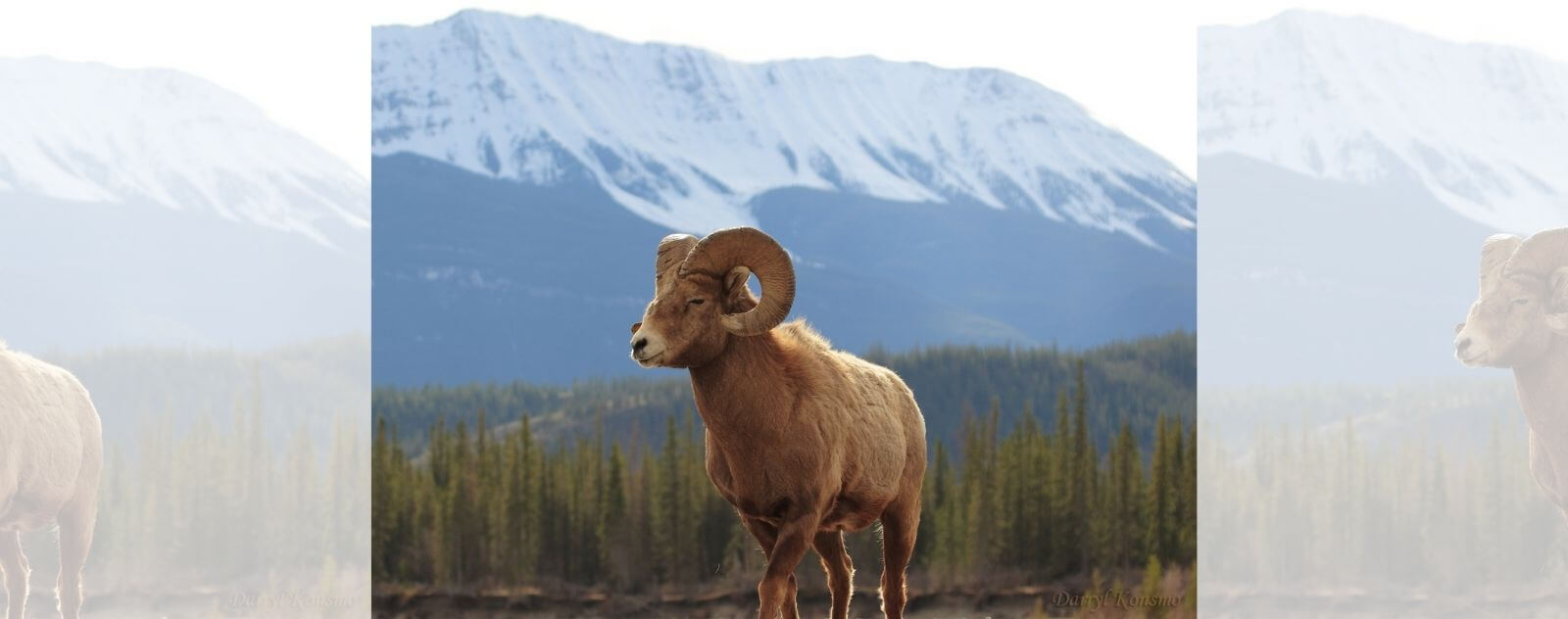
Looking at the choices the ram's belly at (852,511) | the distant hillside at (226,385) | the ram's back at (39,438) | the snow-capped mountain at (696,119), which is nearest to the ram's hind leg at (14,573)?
the ram's back at (39,438)

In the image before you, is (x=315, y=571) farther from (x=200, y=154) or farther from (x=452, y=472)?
(x=200, y=154)

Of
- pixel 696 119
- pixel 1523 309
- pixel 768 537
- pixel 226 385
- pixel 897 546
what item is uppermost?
pixel 696 119

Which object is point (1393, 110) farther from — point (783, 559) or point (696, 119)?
point (783, 559)

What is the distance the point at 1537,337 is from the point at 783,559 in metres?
4.33

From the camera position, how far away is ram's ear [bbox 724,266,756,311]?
20.2 feet

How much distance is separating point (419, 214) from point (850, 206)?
3.11 metres

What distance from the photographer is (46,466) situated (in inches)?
335

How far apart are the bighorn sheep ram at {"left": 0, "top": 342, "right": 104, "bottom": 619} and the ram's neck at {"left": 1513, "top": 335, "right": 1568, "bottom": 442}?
25.0 feet

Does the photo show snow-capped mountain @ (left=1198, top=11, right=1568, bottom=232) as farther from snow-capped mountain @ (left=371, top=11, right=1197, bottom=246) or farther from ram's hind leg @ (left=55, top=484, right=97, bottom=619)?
ram's hind leg @ (left=55, top=484, right=97, bottom=619)

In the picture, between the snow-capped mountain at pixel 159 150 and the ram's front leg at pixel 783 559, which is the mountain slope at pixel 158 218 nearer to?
the snow-capped mountain at pixel 159 150

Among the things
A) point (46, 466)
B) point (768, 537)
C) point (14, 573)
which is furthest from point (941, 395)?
point (14, 573)

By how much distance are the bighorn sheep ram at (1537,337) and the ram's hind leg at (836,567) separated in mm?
3590

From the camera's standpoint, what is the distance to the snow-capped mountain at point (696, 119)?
1170cm

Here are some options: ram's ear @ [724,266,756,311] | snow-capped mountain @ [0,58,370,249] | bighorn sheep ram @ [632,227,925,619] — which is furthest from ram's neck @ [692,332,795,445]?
snow-capped mountain @ [0,58,370,249]
